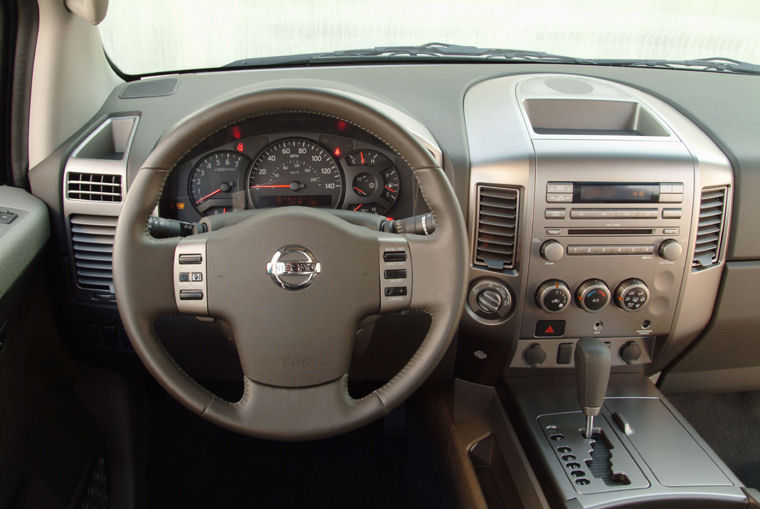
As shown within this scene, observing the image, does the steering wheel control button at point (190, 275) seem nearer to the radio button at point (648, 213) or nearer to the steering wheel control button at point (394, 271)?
the steering wheel control button at point (394, 271)

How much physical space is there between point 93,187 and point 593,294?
4.40 feet

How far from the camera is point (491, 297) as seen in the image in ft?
4.96

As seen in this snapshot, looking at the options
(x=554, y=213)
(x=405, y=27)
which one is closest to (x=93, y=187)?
(x=405, y=27)

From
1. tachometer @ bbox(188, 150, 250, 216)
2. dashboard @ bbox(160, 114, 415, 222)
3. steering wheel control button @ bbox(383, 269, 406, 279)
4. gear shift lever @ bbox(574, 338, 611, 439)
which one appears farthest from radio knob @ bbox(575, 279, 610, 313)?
tachometer @ bbox(188, 150, 250, 216)

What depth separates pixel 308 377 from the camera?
3.64ft

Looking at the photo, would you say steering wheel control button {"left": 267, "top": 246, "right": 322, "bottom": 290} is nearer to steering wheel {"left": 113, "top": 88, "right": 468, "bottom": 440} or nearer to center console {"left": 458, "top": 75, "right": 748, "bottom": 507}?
steering wheel {"left": 113, "top": 88, "right": 468, "bottom": 440}

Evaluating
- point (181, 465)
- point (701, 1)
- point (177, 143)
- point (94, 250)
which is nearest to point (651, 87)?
point (701, 1)

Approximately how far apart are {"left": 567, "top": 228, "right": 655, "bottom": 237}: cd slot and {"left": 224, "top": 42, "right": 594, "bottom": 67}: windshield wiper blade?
736mm

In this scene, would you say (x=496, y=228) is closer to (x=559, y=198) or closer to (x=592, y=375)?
(x=559, y=198)

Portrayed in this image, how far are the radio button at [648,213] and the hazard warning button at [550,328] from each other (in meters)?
0.35

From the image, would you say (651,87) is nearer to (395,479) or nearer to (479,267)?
(479,267)

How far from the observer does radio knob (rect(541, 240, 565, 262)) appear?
1.44 m

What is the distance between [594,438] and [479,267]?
55cm

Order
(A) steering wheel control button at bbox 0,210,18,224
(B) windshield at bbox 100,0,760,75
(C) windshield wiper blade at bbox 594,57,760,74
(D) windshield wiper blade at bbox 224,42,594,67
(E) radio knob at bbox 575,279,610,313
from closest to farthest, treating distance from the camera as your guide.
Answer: (A) steering wheel control button at bbox 0,210,18,224 < (E) radio knob at bbox 575,279,610,313 < (B) windshield at bbox 100,0,760,75 < (D) windshield wiper blade at bbox 224,42,594,67 < (C) windshield wiper blade at bbox 594,57,760,74
